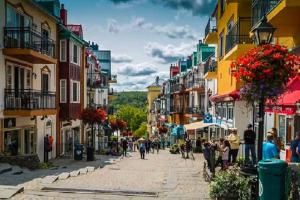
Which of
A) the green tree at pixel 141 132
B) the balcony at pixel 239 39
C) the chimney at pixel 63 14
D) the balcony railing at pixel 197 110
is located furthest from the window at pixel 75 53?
the green tree at pixel 141 132

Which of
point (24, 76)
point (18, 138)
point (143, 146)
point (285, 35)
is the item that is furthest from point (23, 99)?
point (143, 146)

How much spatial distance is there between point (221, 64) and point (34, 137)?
45.9 feet

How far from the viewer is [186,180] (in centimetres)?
1625

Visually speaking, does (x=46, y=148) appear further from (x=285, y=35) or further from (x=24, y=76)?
(x=285, y=35)

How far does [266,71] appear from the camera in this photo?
34.0 feet

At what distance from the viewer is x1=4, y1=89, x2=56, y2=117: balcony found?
72.9 feet

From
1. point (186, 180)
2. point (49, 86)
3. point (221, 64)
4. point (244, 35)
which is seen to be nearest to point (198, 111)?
point (221, 64)

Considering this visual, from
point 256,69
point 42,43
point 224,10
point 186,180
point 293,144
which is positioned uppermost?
point 224,10

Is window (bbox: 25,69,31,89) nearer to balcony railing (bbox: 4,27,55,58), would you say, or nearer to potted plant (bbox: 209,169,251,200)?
balcony railing (bbox: 4,27,55,58)

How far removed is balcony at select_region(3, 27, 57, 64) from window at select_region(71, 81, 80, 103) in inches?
323

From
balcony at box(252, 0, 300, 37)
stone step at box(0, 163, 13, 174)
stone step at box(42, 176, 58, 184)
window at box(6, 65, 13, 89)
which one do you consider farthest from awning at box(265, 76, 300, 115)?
window at box(6, 65, 13, 89)

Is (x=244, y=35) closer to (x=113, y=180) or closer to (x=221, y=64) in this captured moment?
(x=221, y=64)

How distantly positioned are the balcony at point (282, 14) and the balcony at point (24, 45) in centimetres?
1097

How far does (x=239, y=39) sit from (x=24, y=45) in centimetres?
1084
